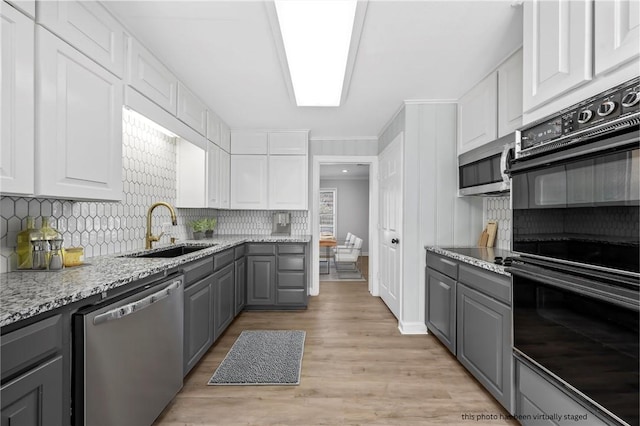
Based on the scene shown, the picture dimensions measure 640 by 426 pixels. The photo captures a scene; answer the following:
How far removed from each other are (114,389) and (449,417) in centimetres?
185

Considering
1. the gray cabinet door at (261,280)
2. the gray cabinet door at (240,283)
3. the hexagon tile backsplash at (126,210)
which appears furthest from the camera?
the gray cabinet door at (261,280)

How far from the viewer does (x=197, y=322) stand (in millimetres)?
2318

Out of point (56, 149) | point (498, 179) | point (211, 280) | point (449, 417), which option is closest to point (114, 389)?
point (56, 149)

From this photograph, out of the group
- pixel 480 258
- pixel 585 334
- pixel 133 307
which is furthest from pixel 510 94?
pixel 133 307

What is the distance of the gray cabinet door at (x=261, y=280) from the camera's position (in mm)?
3787

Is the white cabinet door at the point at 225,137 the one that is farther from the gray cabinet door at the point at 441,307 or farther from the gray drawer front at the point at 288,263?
the gray cabinet door at the point at 441,307

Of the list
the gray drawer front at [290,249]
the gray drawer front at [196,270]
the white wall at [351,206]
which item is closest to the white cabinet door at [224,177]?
the gray drawer front at [290,249]

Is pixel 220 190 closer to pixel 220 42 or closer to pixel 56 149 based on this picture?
pixel 220 42

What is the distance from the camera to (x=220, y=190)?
3.91m

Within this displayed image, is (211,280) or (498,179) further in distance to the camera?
(211,280)

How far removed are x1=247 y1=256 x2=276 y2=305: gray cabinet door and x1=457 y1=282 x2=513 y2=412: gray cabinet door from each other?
2231 mm

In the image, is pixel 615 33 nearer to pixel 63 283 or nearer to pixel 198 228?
pixel 63 283

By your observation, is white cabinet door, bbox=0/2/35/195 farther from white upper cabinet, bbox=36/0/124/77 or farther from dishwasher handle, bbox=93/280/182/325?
dishwasher handle, bbox=93/280/182/325

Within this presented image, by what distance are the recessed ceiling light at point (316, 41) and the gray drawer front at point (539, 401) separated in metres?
2.23
